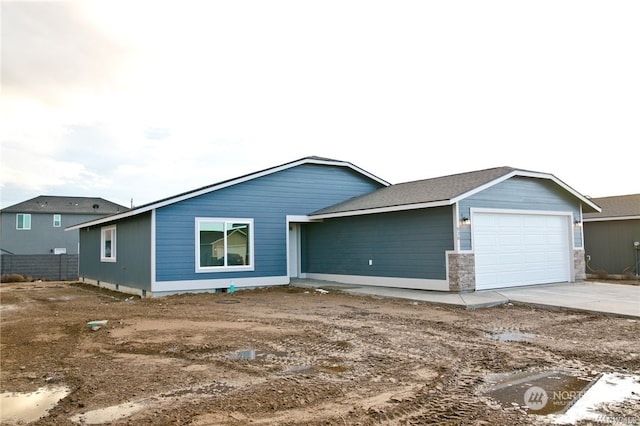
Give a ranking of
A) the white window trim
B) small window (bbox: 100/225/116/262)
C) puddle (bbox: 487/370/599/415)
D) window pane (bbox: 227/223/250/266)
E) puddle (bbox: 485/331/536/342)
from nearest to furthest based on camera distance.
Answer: puddle (bbox: 487/370/599/415) < puddle (bbox: 485/331/536/342) < window pane (bbox: 227/223/250/266) < the white window trim < small window (bbox: 100/225/116/262)

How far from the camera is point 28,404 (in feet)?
14.0

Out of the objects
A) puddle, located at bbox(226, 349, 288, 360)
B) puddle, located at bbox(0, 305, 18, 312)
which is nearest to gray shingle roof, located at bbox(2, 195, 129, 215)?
puddle, located at bbox(0, 305, 18, 312)

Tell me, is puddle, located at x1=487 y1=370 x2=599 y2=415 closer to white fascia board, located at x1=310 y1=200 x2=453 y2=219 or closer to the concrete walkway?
the concrete walkway

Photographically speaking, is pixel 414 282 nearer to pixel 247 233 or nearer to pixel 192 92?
pixel 247 233

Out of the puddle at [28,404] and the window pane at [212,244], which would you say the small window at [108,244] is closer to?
the window pane at [212,244]

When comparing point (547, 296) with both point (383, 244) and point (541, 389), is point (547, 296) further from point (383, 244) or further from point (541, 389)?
point (541, 389)

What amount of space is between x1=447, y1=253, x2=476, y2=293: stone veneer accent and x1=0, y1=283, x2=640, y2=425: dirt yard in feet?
5.81

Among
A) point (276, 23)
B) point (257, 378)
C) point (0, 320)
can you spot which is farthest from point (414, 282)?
point (0, 320)

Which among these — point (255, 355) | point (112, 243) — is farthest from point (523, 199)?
point (112, 243)

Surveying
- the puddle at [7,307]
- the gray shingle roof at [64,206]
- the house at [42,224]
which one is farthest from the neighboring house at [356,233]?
the gray shingle roof at [64,206]

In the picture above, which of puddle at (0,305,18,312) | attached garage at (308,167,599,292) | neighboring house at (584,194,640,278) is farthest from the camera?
neighboring house at (584,194,640,278)

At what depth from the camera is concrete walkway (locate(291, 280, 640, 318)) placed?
371 inches

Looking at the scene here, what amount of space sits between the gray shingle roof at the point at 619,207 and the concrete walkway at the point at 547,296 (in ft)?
20.3

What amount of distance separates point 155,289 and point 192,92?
222 inches
